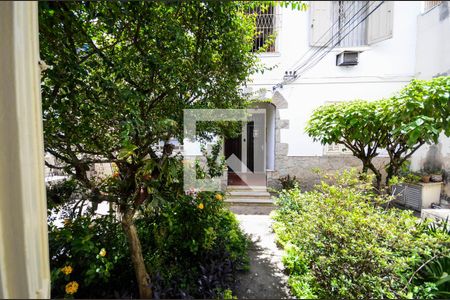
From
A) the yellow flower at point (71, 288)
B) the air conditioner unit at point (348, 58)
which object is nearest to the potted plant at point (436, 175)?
the air conditioner unit at point (348, 58)

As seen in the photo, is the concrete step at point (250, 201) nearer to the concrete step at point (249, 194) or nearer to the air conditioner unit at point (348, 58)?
the concrete step at point (249, 194)

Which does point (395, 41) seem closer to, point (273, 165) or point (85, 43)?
point (273, 165)

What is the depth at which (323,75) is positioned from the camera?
5.64 metres

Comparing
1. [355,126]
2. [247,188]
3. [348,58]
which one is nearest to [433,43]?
[348,58]

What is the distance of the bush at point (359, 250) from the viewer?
5.85 feet

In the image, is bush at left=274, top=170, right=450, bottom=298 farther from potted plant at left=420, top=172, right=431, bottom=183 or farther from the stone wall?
potted plant at left=420, top=172, right=431, bottom=183

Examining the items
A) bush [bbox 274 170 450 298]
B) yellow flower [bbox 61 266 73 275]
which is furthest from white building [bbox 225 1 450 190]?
yellow flower [bbox 61 266 73 275]

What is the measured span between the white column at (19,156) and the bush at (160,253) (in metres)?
1.13

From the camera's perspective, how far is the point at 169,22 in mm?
1786

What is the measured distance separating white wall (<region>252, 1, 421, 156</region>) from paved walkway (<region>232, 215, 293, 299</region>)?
310 centimetres

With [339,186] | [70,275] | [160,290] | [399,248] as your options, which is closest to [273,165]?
[339,186]

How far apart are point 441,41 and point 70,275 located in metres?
7.92

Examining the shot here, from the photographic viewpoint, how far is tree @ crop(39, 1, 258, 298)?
146 cm

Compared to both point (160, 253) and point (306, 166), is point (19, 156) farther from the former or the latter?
point (306, 166)
